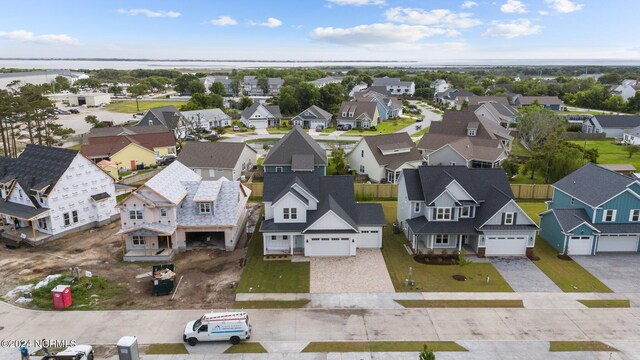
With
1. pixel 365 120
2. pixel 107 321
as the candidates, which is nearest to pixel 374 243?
pixel 107 321

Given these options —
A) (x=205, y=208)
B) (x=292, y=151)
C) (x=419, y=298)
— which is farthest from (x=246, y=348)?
(x=292, y=151)

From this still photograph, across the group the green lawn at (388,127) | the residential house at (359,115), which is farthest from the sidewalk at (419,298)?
the residential house at (359,115)

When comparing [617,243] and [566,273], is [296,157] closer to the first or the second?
[566,273]

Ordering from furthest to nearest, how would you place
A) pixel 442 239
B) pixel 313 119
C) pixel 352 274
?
1. pixel 313 119
2. pixel 442 239
3. pixel 352 274

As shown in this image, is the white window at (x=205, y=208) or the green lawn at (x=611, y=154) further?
the green lawn at (x=611, y=154)

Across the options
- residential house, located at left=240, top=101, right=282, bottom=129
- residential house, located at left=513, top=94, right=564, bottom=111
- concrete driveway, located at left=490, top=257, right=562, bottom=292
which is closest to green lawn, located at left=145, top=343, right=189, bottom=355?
concrete driveway, located at left=490, top=257, right=562, bottom=292

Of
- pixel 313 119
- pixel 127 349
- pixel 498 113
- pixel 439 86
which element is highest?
pixel 439 86

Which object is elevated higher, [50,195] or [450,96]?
[450,96]

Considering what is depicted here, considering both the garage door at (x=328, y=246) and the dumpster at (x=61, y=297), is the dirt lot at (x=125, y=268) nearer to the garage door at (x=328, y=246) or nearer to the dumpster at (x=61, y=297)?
the dumpster at (x=61, y=297)

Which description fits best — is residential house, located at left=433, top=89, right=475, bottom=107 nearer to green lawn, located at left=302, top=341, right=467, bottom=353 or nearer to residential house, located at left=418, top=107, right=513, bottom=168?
residential house, located at left=418, top=107, right=513, bottom=168
